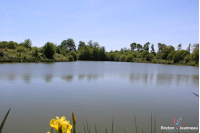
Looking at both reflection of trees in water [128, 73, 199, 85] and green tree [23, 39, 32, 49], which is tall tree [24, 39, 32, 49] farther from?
reflection of trees in water [128, 73, 199, 85]

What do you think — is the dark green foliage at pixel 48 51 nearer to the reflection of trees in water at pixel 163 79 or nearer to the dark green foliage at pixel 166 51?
the reflection of trees in water at pixel 163 79

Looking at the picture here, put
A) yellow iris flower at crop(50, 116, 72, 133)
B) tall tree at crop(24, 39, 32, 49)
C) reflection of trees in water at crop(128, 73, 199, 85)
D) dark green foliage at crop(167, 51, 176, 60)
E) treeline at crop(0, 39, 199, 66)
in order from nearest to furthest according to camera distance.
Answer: yellow iris flower at crop(50, 116, 72, 133) → reflection of trees in water at crop(128, 73, 199, 85) → treeline at crop(0, 39, 199, 66) → tall tree at crop(24, 39, 32, 49) → dark green foliage at crop(167, 51, 176, 60)

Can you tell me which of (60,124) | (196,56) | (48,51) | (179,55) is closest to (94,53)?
(48,51)

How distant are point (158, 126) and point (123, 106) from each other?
1776 mm

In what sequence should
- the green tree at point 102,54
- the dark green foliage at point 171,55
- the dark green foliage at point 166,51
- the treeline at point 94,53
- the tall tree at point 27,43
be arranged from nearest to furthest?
the treeline at point 94,53 → the tall tree at point 27,43 → the dark green foliage at point 171,55 → the dark green foliage at point 166,51 → the green tree at point 102,54

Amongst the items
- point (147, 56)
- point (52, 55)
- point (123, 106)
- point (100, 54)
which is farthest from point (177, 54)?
point (123, 106)

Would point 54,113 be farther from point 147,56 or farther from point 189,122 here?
point 147,56

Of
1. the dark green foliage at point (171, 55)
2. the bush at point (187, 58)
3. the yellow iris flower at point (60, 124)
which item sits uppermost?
the dark green foliage at point (171, 55)

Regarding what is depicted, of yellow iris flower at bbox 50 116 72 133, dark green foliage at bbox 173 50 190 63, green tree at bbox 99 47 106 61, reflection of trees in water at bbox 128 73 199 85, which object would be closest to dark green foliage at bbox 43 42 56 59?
green tree at bbox 99 47 106 61

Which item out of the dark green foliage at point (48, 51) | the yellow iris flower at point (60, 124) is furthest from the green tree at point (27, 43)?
the yellow iris flower at point (60, 124)

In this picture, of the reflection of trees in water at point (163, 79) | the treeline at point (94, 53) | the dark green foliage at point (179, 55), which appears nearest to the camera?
the reflection of trees in water at point (163, 79)

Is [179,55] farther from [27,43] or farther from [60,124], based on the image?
[60,124]

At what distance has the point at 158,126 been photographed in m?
4.66

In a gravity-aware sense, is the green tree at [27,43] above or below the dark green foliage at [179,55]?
above
